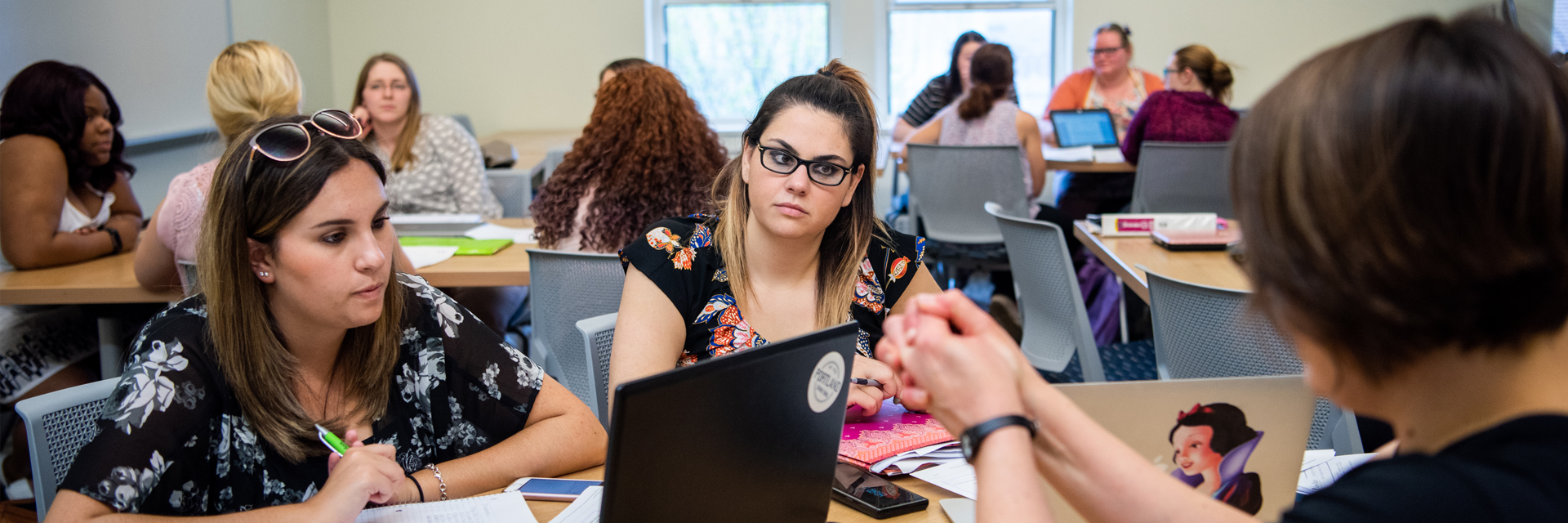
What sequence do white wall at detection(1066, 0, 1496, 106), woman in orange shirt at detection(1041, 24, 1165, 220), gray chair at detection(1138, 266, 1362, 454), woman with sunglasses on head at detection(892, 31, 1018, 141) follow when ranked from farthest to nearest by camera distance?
1. white wall at detection(1066, 0, 1496, 106)
2. woman with sunglasses on head at detection(892, 31, 1018, 141)
3. woman in orange shirt at detection(1041, 24, 1165, 220)
4. gray chair at detection(1138, 266, 1362, 454)

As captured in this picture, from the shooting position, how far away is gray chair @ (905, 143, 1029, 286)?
4051mm

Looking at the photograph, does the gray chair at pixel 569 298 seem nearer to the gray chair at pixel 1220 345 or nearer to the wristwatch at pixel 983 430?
the gray chair at pixel 1220 345

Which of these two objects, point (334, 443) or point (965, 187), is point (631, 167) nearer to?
point (334, 443)

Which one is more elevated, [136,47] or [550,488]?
[136,47]

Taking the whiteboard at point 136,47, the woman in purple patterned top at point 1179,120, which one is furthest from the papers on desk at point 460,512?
the woman in purple patterned top at point 1179,120

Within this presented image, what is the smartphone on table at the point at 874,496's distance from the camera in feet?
3.89

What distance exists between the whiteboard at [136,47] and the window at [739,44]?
2965 mm

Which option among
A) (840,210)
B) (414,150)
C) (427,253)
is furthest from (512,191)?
(840,210)

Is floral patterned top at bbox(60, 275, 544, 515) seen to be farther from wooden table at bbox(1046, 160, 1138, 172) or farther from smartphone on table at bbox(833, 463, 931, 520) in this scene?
wooden table at bbox(1046, 160, 1138, 172)

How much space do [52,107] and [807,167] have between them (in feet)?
7.94

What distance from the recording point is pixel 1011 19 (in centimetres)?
706

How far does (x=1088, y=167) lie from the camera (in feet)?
15.1

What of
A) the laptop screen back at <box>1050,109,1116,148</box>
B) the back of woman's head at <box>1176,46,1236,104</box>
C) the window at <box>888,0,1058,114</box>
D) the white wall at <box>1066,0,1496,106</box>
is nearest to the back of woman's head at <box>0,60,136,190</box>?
the laptop screen back at <box>1050,109,1116,148</box>

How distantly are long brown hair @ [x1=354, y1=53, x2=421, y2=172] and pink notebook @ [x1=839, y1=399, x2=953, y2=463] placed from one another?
9.17 ft
